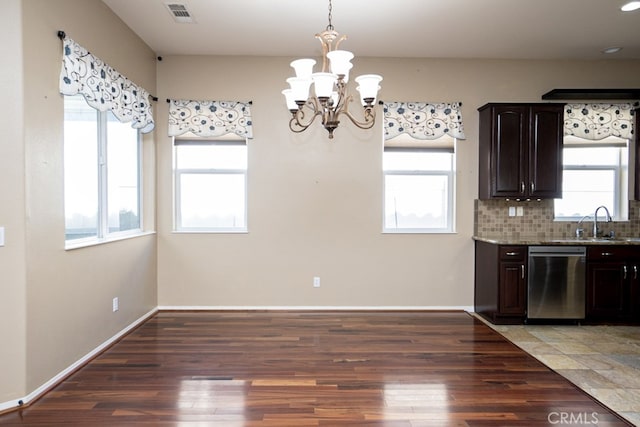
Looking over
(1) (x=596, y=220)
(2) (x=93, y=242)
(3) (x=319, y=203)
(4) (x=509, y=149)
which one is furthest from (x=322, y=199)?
(1) (x=596, y=220)

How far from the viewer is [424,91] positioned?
4711mm

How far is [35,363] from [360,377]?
215cm

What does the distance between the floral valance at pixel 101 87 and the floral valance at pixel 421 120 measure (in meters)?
2.61

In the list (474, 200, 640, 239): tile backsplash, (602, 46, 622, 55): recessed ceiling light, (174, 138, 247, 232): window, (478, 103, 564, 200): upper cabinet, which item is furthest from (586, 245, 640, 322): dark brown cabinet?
(174, 138, 247, 232): window

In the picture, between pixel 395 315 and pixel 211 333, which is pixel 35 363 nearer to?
pixel 211 333

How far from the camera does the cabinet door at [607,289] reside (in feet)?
13.7

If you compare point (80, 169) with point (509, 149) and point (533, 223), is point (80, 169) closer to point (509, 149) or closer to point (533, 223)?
point (509, 149)

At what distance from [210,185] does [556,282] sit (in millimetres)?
3882

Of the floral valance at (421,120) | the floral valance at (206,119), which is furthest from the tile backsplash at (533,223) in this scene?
the floral valance at (206,119)

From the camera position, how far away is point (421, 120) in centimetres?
464

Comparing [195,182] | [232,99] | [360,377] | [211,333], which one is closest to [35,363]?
[211,333]

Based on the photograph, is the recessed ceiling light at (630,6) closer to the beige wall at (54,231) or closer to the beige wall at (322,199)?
the beige wall at (322,199)

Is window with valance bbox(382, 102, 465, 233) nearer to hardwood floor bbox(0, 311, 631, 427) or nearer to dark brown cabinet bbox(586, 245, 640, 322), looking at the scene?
hardwood floor bbox(0, 311, 631, 427)

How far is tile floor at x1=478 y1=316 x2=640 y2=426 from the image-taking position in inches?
105
